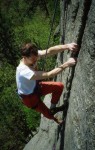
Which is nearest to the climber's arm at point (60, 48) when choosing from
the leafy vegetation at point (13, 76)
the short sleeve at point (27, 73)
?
the short sleeve at point (27, 73)

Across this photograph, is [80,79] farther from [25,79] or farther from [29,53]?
[25,79]

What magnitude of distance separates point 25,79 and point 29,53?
629 millimetres

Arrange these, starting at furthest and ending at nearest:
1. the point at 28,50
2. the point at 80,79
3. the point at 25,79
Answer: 1. the point at 25,79
2. the point at 28,50
3. the point at 80,79

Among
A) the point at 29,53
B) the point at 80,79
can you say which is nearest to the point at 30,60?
the point at 29,53

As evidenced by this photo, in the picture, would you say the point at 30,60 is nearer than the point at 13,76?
Yes

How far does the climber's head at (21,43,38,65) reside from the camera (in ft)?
22.3

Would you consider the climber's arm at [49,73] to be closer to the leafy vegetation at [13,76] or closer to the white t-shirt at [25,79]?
the white t-shirt at [25,79]

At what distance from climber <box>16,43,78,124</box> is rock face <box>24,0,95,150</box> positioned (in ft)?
0.79

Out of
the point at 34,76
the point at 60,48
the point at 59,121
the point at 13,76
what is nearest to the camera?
the point at 34,76

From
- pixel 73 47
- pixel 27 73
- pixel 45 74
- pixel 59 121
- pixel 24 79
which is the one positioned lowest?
pixel 59 121

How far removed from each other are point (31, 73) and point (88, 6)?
5.34ft

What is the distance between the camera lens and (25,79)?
23.7 feet

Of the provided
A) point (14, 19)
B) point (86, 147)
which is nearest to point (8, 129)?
point (14, 19)

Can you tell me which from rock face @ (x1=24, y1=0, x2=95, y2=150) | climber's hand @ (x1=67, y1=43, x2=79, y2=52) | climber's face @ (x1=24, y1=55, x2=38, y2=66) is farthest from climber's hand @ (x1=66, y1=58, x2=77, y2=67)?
climber's face @ (x1=24, y1=55, x2=38, y2=66)
